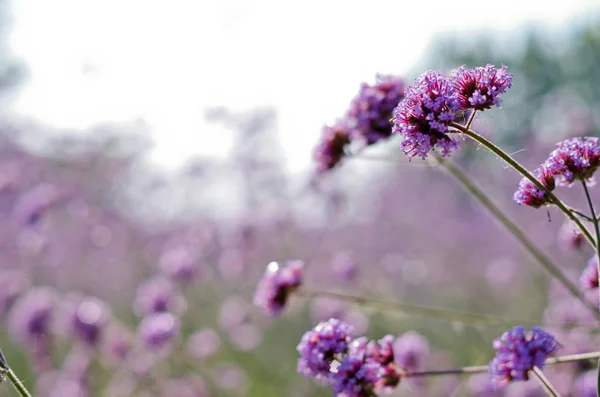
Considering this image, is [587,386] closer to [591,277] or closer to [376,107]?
[591,277]

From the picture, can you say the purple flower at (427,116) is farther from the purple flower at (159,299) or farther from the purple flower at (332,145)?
the purple flower at (159,299)

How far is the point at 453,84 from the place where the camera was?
203 centimetres

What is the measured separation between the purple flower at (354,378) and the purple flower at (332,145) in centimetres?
133

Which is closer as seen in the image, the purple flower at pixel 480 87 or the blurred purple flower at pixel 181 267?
the purple flower at pixel 480 87

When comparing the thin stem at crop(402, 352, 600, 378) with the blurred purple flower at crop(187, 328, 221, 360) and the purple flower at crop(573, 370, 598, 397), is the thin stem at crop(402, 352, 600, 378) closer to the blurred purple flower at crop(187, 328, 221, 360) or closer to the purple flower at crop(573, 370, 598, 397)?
the purple flower at crop(573, 370, 598, 397)

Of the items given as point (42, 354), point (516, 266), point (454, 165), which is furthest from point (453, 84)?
point (516, 266)

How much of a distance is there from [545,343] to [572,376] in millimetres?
2114

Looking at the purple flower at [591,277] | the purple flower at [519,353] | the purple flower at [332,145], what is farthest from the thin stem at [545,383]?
the purple flower at [332,145]

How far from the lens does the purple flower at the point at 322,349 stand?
2291mm

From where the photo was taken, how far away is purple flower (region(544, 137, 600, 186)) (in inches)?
79.5

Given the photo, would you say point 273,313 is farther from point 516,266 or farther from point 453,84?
point 516,266

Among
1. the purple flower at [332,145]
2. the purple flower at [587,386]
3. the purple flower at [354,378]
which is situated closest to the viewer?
the purple flower at [354,378]

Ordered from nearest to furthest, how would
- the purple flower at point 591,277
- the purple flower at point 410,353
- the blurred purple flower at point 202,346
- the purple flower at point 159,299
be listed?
the purple flower at point 591,277 < the purple flower at point 410,353 < the purple flower at point 159,299 < the blurred purple flower at point 202,346

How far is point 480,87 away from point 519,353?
28.6 inches
